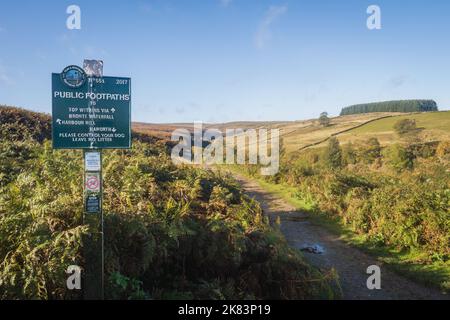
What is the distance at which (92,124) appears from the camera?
5.50 m

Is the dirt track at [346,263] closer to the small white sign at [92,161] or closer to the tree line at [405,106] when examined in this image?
the small white sign at [92,161]

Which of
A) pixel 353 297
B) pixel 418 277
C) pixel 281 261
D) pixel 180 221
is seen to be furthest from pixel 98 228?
pixel 418 277

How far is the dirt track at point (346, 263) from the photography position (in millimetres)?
8430

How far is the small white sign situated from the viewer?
5508 millimetres

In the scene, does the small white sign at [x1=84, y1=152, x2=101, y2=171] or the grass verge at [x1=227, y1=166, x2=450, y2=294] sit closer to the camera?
the small white sign at [x1=84, y1=152, x2=101, y2=171]

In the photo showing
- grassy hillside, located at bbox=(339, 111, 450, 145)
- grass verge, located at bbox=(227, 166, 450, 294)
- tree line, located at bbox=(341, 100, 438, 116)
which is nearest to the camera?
grass verge, located at bbox=(227, 166, 450, 294)

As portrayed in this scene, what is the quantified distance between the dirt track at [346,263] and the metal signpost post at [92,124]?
5.61 meters

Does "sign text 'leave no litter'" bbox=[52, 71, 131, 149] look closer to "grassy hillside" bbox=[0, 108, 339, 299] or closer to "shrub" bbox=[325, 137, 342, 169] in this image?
"grassy hillside" bbox=[0, 108, 339, 299]

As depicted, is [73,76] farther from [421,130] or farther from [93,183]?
[421,130]

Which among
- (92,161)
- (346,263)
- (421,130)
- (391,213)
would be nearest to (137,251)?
(92,161)

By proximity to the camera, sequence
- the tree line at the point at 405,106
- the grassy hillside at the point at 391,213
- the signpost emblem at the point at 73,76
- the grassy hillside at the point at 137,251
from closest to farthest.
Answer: the grassy hillside at the point at 137,251 → the signpost emblem at the point at 73,76 → the grassy hillside at the point at 391,213 → the tree line at the point at 405,106

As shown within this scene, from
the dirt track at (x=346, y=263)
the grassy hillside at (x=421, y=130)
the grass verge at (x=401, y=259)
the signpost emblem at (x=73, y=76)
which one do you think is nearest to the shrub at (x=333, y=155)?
the grassy hillside at (x=421, y=130)

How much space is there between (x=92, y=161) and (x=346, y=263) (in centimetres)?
789

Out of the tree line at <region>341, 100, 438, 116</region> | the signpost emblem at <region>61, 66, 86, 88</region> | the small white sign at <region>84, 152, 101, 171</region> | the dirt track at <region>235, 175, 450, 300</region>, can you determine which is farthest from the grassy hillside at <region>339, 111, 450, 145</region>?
the tree line at <region>341, 100, 438, 116</region>
